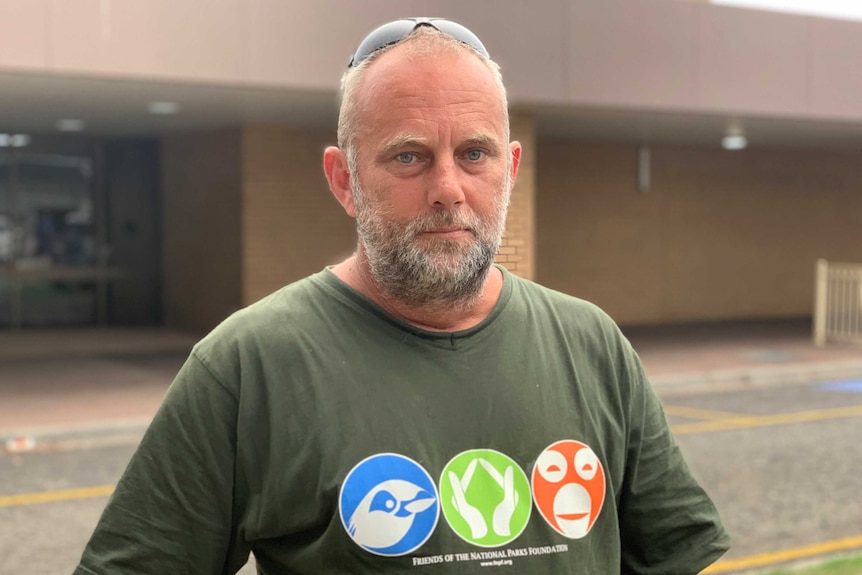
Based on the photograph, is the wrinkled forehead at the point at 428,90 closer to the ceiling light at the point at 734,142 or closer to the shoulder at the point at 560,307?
the shoulder at the point at 560,307

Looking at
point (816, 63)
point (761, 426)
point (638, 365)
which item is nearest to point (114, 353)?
point (761, 426)

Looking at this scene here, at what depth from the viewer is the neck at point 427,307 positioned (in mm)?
1775

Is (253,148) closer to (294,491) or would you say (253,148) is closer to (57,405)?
(57,405)

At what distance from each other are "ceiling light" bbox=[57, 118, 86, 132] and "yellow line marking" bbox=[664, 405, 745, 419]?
854cm

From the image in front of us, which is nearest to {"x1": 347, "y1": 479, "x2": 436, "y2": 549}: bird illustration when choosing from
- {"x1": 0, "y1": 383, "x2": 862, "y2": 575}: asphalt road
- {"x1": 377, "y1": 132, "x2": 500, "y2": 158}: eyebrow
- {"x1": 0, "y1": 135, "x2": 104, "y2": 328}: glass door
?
{"x1": 377, "y1": 132, "x2": 500, "y2": 158}: eyebrow

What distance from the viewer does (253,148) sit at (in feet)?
46.2

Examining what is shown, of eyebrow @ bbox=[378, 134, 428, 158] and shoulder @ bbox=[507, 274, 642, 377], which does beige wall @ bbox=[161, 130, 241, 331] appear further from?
eyebrow @ bbox=[378, 134, 428, 158]

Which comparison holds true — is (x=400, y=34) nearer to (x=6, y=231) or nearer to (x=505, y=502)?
(x=505, y=502)

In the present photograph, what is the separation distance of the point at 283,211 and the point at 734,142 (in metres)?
7.72

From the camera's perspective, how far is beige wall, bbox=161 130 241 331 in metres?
14.6

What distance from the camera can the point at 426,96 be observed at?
5.58ft

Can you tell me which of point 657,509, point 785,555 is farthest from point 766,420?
point 657,509

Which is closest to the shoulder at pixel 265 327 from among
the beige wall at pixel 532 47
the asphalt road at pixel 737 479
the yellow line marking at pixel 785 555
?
the asphalt road at pixel 737 479

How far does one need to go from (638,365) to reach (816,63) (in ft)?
41.7
